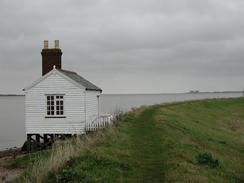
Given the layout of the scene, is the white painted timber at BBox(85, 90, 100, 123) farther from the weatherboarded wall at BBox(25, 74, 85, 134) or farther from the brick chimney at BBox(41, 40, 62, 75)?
the brick chimney at BBox(41, 40, 62, 75)

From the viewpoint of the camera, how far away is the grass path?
41.8 feet

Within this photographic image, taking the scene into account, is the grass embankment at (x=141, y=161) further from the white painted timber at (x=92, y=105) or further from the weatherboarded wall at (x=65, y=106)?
the white painted timber at (x=92, y=105)

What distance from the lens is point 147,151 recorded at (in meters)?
17.1

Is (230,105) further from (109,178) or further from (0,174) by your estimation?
(109,178)

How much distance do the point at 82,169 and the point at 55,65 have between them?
22.1m

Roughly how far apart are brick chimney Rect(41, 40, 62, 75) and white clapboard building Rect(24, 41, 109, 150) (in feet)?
3.94

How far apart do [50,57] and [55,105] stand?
422cm

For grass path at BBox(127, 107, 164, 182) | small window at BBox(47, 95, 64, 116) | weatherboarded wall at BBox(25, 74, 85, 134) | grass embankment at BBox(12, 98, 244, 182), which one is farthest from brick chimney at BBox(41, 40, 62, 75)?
grass embankment at BBox(12, 98, 244, 182)

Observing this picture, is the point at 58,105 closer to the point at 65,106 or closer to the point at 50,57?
the point at 65,106

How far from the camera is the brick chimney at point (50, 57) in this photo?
Result: 111 feet

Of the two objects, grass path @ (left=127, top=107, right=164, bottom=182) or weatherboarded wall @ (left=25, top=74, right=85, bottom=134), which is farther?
weatherboarded wall @ (left=25, top=74, right=85, bottom=134)

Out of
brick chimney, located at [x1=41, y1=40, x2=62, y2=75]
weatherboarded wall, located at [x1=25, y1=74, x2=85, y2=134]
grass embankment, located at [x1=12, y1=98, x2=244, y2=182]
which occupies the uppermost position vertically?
brick chimney, located at [x1=41, y1=40, x2=62, y2=75]

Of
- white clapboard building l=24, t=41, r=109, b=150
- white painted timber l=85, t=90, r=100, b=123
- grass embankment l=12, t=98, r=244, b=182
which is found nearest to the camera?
grass embankment l=12, t=98, r=244, b=182

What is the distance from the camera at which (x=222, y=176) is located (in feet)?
43.5
